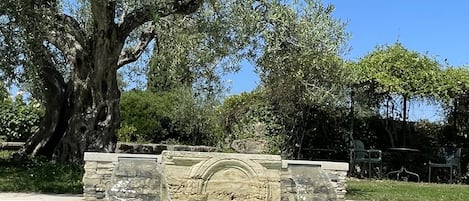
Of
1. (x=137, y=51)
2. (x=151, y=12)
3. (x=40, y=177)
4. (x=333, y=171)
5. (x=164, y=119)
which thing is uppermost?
(x=151, y=12)

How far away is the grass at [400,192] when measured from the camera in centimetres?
1126

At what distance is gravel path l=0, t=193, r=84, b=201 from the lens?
9359 millimetres

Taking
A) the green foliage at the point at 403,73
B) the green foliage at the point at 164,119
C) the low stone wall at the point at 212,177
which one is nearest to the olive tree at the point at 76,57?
the low stone wall at the point at 212,177

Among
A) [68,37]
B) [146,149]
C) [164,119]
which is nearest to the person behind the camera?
[68,37]

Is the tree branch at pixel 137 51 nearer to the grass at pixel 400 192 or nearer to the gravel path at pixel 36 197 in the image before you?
the gravel path at pixel 36 197

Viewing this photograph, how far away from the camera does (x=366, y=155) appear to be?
15.9 metres

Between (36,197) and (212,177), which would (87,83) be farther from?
(212,177)

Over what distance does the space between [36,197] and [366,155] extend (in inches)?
342

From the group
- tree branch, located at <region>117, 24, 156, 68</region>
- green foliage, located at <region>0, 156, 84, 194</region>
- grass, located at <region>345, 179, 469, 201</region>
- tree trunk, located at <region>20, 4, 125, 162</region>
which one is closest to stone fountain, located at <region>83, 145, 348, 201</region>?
green foliage, located at <region>0, 156, 84, 194</region>

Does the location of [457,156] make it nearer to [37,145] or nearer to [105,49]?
[105,49]

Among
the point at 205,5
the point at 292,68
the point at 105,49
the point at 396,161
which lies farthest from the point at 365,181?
the point at 105,49

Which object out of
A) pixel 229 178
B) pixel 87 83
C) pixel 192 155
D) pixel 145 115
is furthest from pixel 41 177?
pixel 145 115

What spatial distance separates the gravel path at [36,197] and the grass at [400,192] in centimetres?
452

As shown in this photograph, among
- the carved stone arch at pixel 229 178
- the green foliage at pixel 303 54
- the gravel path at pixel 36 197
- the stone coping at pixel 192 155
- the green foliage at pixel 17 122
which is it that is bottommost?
the gravel path at pixel 36 197
